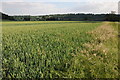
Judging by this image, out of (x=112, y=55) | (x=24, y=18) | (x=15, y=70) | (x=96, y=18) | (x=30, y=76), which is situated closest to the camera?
(x=30, y=76)

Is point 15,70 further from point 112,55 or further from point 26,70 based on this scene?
point 112,55

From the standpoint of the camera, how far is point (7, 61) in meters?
6.16

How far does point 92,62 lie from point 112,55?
166 cm

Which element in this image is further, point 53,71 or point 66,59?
point 66,59

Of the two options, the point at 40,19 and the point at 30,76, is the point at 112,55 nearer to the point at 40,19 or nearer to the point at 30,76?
the point at 30,76

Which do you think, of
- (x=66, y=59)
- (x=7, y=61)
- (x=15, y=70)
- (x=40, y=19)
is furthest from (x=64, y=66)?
(x=40, y=19)

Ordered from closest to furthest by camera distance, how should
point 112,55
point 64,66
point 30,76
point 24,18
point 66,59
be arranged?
1. point 30,76
2. point 64,66
3. point 66,59
4. point 112,55
5. point 24,18

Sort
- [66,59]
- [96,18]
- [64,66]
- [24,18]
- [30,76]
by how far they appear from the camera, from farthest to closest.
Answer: [96,18] → [24,18] → [66,59] → [64,66] → [30,76]

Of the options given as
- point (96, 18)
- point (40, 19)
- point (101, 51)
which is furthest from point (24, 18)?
point (101, 51)

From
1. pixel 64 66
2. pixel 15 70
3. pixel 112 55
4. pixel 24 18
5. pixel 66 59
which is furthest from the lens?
pixel 24 18

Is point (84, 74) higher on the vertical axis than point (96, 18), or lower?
lower

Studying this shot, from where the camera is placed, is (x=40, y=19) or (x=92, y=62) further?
(x=40, y=19)

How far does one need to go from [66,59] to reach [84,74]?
1.31 metres

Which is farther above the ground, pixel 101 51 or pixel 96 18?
pixel 96 18
